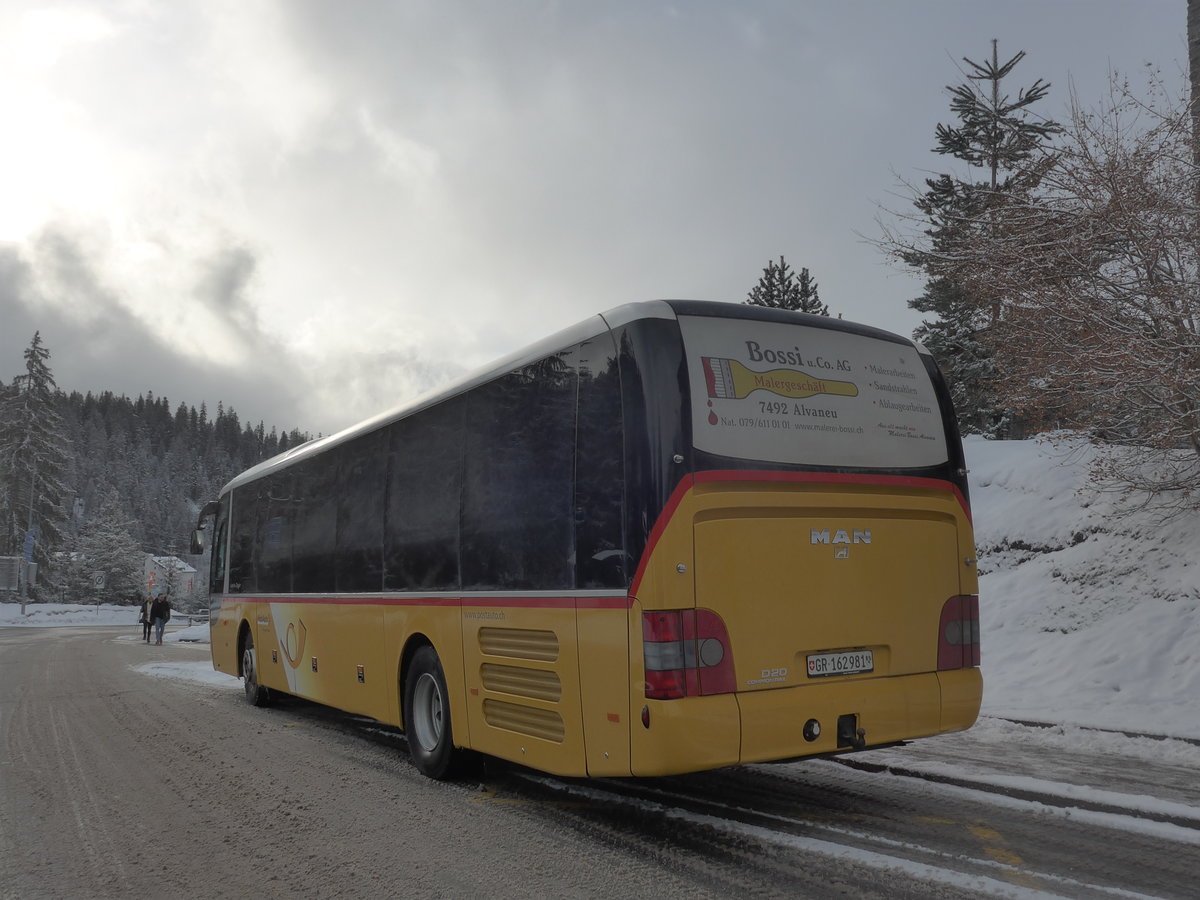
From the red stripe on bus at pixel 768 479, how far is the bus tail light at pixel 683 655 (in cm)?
24

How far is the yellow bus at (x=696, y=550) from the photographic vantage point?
5.07m

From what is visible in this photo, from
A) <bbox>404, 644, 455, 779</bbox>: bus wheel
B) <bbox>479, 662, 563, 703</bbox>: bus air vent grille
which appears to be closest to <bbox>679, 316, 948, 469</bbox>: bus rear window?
<bbox>479, 662, 563, 703</bbox>: bus air vent grille


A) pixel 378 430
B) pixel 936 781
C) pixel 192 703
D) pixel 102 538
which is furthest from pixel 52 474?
pixel 936 781

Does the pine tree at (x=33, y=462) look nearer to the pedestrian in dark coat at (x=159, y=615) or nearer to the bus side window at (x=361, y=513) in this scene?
the pedestrian in dark coat at (x=159, y=615)

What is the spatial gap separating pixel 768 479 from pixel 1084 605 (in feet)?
30.8

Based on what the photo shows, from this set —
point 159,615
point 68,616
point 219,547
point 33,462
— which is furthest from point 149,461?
point 219,547

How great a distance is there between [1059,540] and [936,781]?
9.98 m

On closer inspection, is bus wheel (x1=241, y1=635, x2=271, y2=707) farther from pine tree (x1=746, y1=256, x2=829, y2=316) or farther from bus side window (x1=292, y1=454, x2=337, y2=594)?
pine tree (x1=746, y1=256, x2=829, y2=316)

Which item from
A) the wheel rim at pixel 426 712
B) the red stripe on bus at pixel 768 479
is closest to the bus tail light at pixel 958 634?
the red stripe on bus at pixel 768 479

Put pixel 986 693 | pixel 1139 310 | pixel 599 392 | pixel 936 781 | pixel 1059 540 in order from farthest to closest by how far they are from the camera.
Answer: pixel 1059 540 → pixel 986 693 → pixel 1139 310 → pixel 936 781 → pixel 599 392

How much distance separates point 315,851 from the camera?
17.6ft

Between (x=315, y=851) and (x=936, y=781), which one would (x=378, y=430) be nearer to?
(x=315, y=851)

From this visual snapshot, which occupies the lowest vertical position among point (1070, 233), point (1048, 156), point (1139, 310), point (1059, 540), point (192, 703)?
point (192, 703)

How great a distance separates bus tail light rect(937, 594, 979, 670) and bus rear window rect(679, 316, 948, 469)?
969 millimetres
